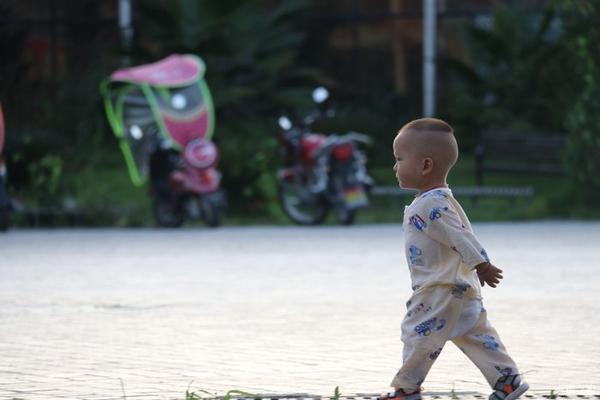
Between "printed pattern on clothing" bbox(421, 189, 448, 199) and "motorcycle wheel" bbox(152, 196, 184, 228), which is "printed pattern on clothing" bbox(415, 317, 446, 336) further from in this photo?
"motorcycle wheel" bbox(152, 196, 184, 228)

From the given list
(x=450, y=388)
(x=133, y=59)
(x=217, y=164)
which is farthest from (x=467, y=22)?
(x=450, y=388)

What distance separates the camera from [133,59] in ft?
90.6

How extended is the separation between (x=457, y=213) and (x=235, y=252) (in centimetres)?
964

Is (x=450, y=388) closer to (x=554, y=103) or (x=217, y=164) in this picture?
(x=217, y=164)

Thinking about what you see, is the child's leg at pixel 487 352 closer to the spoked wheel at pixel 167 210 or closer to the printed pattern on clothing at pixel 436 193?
the printed pattern on clothing at pixel 436 193

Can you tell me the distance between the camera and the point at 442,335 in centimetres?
573

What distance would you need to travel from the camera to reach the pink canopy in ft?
68.6

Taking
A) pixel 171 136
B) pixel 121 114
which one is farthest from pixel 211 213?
pixel 121 114

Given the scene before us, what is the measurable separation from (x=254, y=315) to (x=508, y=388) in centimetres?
408

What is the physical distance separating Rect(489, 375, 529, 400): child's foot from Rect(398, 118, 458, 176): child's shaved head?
768mm

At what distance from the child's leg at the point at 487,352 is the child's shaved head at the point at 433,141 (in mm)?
571

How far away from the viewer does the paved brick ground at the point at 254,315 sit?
22.5 ft

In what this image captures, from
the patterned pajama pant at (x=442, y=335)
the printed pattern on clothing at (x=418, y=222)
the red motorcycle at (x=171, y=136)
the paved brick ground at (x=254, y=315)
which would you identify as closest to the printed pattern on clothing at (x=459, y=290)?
the patterned pajama pant at (x=442, y=335)

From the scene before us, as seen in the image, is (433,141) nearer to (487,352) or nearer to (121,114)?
(487,352)
